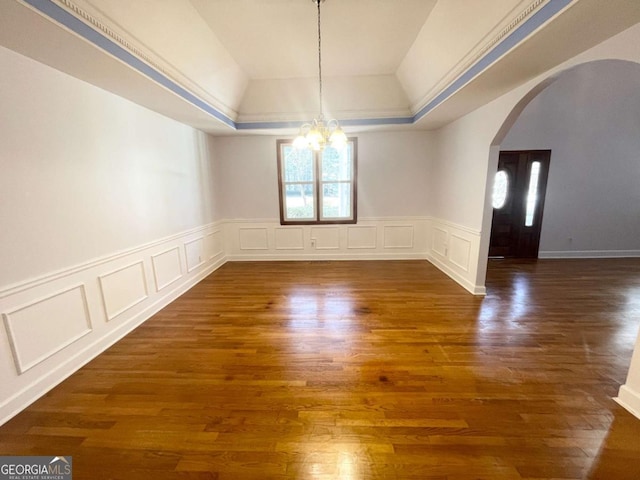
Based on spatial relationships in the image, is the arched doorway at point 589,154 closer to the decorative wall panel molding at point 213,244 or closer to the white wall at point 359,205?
the white wall at point 359,205

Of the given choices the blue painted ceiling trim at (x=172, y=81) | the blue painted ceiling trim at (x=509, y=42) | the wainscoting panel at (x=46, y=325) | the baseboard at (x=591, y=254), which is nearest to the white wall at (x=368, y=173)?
the blue painted ceiling trim at (x=172, y=81)

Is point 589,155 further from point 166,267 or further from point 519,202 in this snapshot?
point 166,267

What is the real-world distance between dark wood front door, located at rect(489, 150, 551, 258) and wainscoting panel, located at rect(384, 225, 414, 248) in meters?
1.78

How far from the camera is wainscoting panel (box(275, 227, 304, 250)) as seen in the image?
5555mm

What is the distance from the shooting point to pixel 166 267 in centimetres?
357

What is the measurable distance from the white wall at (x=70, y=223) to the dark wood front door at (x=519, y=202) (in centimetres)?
609

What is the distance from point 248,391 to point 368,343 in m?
1.17

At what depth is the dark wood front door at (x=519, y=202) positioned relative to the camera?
17.1ft

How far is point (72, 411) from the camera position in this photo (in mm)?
1818

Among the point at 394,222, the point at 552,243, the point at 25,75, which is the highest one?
the point at 25,75

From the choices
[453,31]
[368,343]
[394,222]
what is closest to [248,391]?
[368,343]

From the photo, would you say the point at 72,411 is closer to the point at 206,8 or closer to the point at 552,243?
the point at 206,8

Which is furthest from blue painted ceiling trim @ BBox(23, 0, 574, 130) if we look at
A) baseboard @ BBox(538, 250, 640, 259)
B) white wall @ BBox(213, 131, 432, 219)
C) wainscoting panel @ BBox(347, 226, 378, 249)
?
baseboard @ BBox(538, 250, 640, 259)

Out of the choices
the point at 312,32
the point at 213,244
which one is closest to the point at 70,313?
the point at 213,244
